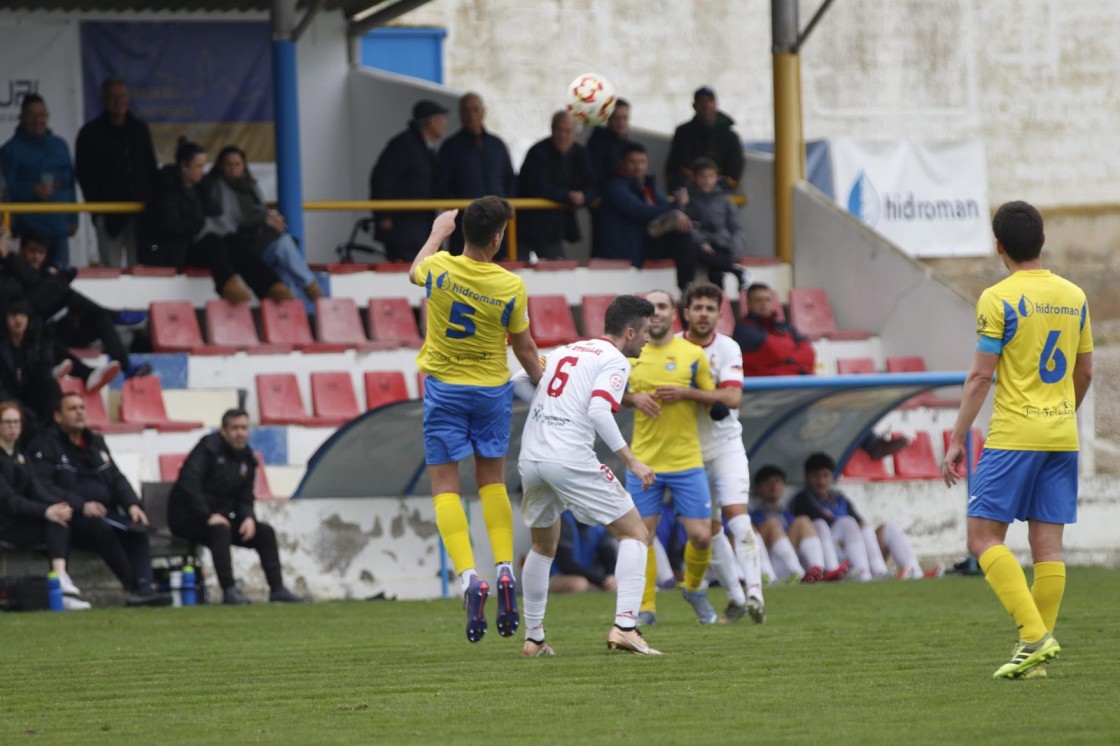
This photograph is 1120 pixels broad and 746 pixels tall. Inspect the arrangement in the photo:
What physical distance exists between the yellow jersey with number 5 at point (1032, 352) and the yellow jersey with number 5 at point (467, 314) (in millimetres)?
2114

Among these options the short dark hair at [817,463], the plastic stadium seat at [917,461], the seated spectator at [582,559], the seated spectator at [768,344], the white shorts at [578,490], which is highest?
the seated spectator at [768,344]

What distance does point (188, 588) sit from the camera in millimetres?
13656

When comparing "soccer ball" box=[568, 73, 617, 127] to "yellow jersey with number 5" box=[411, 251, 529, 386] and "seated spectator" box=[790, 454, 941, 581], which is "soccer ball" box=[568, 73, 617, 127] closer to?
"seated spectator" box=[790, 454, 941, 581]

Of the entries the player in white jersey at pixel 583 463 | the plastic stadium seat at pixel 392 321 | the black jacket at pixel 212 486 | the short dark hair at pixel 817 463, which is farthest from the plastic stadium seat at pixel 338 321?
the player in white jersey at pixel 583 463

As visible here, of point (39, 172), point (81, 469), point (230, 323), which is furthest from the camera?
point (39, 172)

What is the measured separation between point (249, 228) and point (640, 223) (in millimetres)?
4043

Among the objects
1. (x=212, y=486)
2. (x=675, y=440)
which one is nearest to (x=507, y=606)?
(x=675, y=440)

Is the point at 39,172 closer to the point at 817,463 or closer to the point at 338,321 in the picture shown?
the point at 338,321

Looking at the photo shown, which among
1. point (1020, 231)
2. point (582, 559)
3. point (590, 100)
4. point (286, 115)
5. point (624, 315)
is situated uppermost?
point (286, 115)

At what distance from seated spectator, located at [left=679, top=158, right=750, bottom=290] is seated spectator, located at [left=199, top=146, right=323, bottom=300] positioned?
12.5ft

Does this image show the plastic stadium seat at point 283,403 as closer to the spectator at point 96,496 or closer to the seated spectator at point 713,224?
the spectator at point 96,496

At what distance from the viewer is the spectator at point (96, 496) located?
1331 cm

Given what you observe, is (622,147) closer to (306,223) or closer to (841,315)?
(841,315)

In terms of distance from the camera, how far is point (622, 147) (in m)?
19.7
